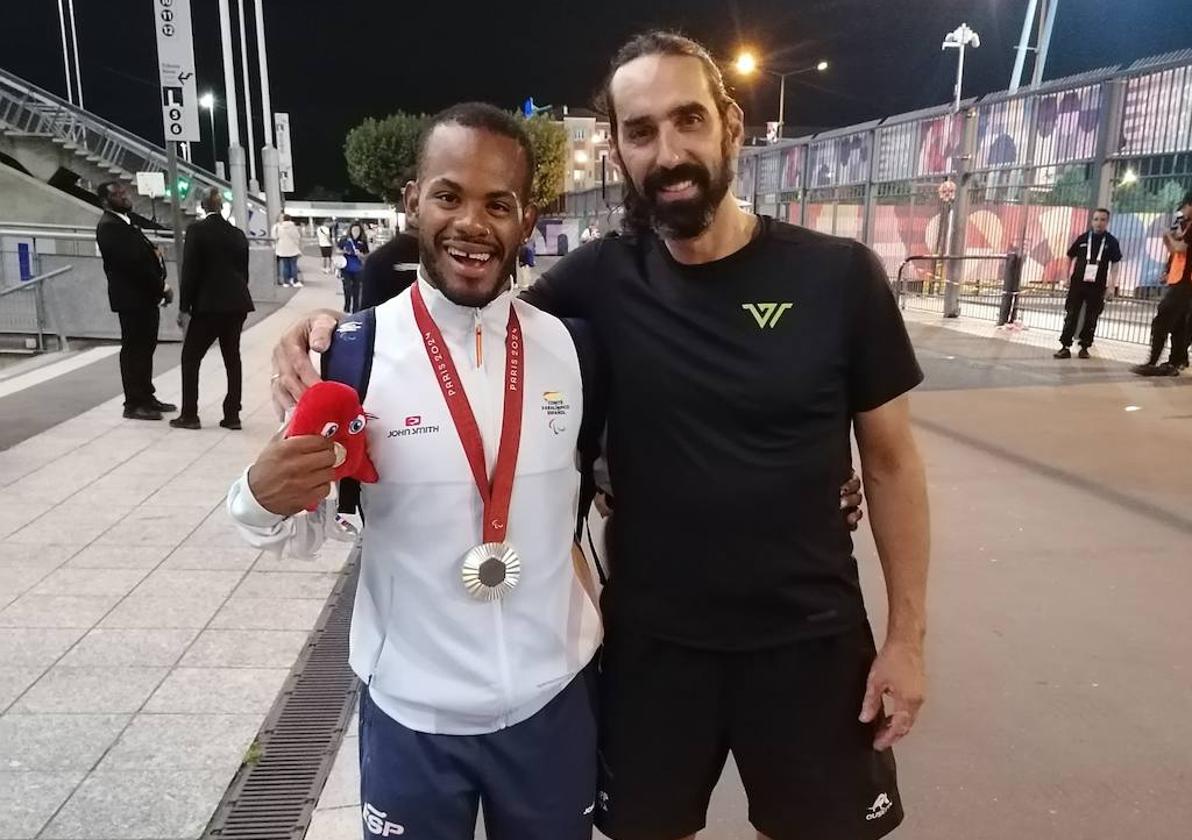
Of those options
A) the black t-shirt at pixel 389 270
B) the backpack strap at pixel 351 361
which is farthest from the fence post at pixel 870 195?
the backpack strap at pixel 351 361

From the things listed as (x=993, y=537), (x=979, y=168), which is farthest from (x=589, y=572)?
(x=979, y=168)

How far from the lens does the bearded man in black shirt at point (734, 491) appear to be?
180cm

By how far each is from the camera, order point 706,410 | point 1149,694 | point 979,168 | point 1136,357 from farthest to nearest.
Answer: point 979,168, point 1136,357, point 1149,694, point 706,410

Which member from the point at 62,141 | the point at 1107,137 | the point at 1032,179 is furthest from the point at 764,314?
the point at 62,141

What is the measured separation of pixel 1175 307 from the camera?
10.4 metres

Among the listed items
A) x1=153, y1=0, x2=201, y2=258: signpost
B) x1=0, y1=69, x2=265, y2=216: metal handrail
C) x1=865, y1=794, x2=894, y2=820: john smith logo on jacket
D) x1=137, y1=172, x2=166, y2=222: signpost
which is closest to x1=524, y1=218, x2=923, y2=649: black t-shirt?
x1=865, y1=794, x2=894, y2=820: john smith logo on jacket

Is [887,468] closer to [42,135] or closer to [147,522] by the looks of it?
[147,522]

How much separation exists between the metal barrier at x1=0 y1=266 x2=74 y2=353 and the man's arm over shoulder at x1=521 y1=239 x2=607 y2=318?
11978mm

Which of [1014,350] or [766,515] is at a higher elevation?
[766,515]

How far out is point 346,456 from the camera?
1520 millimetres

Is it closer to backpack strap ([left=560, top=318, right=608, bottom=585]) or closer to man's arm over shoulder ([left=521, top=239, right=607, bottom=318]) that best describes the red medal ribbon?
backpack strap ([left=560, top=318, right=608, bottom=585])

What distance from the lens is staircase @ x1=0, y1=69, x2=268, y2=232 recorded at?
22562 millimetres

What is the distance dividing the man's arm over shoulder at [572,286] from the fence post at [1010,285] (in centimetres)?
1470

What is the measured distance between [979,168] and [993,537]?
13.2m
